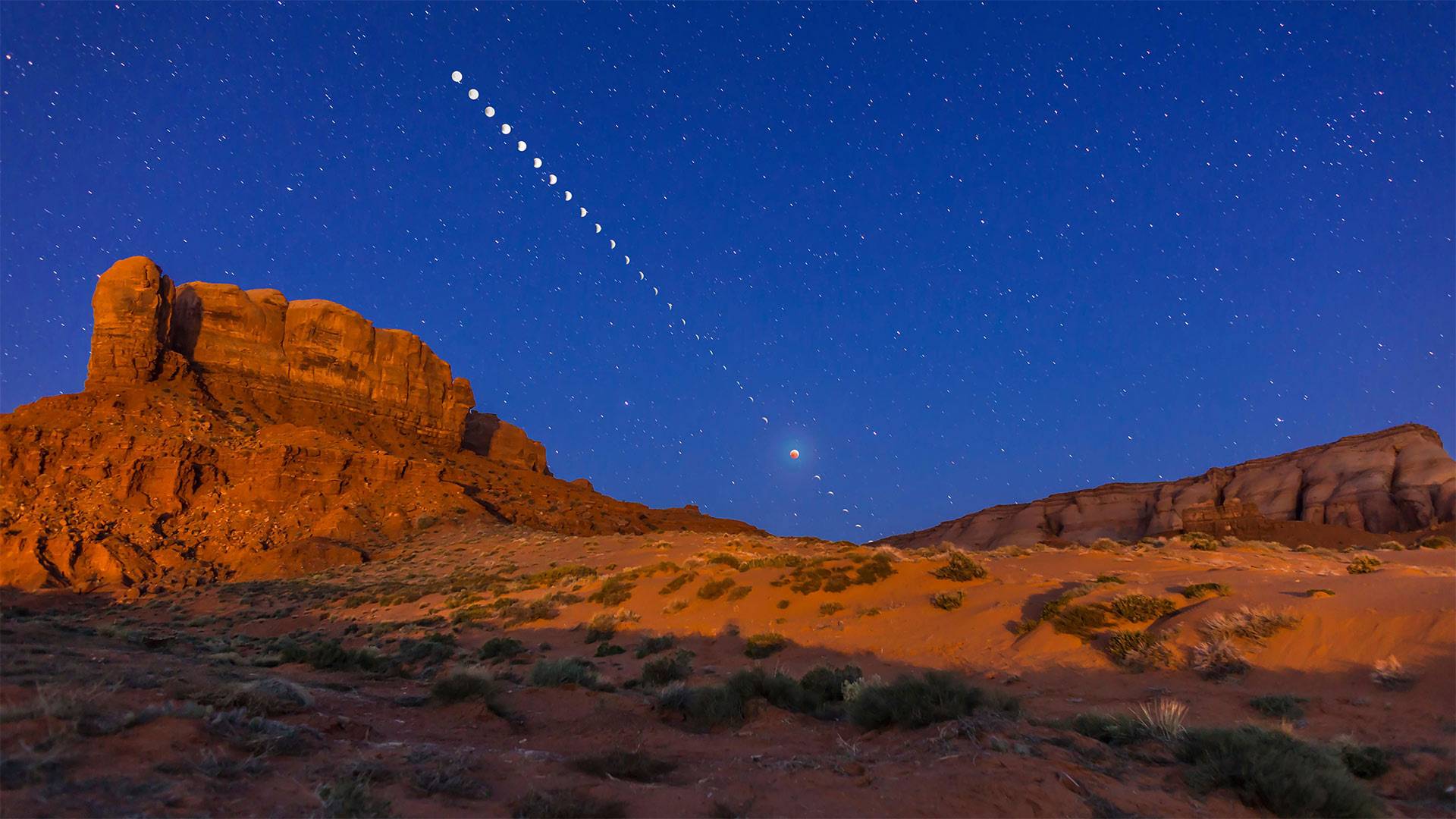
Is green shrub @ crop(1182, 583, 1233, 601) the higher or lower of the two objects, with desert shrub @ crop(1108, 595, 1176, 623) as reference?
higher

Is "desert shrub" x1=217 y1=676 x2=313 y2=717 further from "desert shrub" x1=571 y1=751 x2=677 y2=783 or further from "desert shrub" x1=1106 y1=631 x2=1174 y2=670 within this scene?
"desert shrub" x1=1106 y1=631 x2=1174 y2=670

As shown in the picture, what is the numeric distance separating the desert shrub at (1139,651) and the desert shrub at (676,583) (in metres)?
14.2

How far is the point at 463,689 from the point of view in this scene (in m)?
10.2

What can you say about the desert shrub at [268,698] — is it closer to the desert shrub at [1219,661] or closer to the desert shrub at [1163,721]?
the desert shrub at [1163,721]

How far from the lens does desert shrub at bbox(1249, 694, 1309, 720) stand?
25.4ft

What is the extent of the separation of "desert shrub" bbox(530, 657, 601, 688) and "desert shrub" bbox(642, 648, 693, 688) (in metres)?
1.02

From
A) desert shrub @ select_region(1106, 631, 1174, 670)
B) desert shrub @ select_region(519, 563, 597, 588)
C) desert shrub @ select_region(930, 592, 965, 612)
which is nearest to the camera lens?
desert shrub @ select_region(1106, 631, 1174, 670)

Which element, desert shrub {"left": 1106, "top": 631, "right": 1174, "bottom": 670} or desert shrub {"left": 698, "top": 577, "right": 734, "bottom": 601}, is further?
desert shrub {"left": 698, "top": 577, "right": 734, "bottom": 601}

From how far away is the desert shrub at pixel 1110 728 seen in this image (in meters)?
6.91

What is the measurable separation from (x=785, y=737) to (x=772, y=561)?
600 inches

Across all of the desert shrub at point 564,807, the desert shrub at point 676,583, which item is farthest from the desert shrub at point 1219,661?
the desert shrub at point 676,583

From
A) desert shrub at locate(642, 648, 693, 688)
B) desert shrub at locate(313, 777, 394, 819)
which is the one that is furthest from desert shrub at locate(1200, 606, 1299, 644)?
desert shrub at locate(313, 777, 394, 819)

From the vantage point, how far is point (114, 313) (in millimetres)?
55469

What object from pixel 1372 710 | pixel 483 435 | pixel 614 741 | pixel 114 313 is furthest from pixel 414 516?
pixel 1372 710
